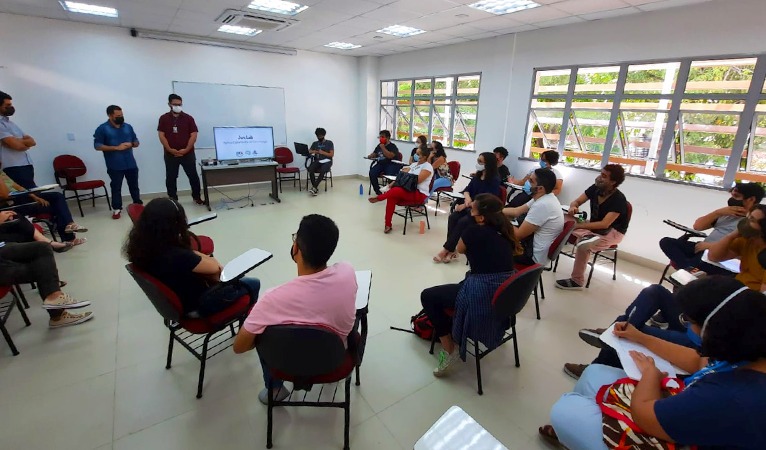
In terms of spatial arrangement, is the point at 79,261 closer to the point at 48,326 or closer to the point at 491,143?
the point at 48,326

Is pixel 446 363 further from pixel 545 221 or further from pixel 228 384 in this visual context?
pixel 545 221

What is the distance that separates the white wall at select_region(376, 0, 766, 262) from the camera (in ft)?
11.0

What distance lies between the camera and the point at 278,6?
14.1ft

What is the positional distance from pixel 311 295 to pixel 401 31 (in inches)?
203

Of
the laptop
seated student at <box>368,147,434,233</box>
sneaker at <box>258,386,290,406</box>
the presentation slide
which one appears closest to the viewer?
sneaker at <box>258,386,290,406</box>

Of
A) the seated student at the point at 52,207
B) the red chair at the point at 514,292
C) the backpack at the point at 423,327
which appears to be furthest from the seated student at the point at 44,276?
the red chair at the point at 514,292

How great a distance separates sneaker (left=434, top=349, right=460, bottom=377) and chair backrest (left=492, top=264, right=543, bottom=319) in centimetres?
44

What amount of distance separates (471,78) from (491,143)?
50.0 inches

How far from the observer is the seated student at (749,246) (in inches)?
80.0

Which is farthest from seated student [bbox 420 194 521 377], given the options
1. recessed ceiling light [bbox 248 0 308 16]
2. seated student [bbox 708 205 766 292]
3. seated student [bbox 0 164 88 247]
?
seated student [bbox 0 164 88 247]

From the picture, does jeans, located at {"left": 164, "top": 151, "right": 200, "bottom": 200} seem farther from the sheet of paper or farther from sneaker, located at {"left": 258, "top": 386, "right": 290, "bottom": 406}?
the sheet of paper

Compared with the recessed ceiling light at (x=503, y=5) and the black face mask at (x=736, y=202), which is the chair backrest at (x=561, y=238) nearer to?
the black face mask at (x=736, y=202)

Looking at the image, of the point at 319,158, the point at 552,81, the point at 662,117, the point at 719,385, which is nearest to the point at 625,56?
the point at 662,117

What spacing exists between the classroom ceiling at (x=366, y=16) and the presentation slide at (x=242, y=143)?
1548mm
